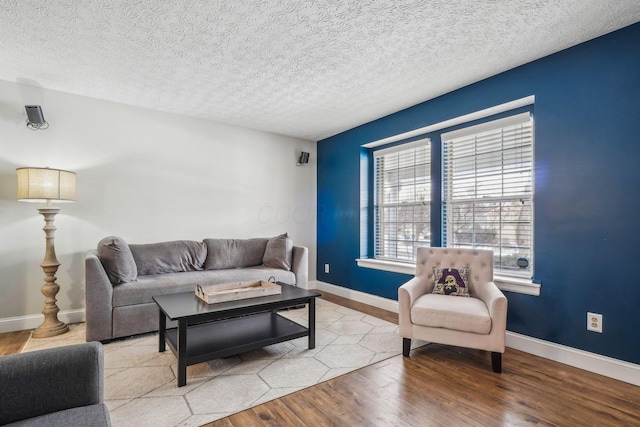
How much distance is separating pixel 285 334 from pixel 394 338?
1084mm

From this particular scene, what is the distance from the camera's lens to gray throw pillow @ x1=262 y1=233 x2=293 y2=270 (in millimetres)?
4047

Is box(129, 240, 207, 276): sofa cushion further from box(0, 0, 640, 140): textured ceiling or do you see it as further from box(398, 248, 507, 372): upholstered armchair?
box(398, 248, 507, 372): upholstered armchair

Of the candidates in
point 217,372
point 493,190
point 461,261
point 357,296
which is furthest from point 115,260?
point 493,190

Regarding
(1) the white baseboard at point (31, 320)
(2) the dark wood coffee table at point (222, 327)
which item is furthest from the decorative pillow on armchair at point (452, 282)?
(1) the white baseboard at point (31, 320)

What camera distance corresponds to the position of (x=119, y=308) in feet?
9.23

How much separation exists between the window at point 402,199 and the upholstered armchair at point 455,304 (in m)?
0.75

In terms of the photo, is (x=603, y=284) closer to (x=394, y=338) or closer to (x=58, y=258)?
(x=394, y=338)

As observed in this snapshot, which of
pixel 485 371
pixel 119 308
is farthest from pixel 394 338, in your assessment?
pixel 119 308

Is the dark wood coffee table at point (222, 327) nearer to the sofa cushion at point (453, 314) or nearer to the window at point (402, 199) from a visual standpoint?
the sofa cushion at point (453, 314)

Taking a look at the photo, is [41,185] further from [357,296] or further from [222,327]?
[357,296]

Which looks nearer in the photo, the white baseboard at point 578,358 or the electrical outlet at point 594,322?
the white baseboard at point 578,358

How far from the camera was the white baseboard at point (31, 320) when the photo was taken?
10.2 ft

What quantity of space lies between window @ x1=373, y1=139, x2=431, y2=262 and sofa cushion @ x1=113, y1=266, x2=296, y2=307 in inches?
54.6

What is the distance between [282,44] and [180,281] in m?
2.42
